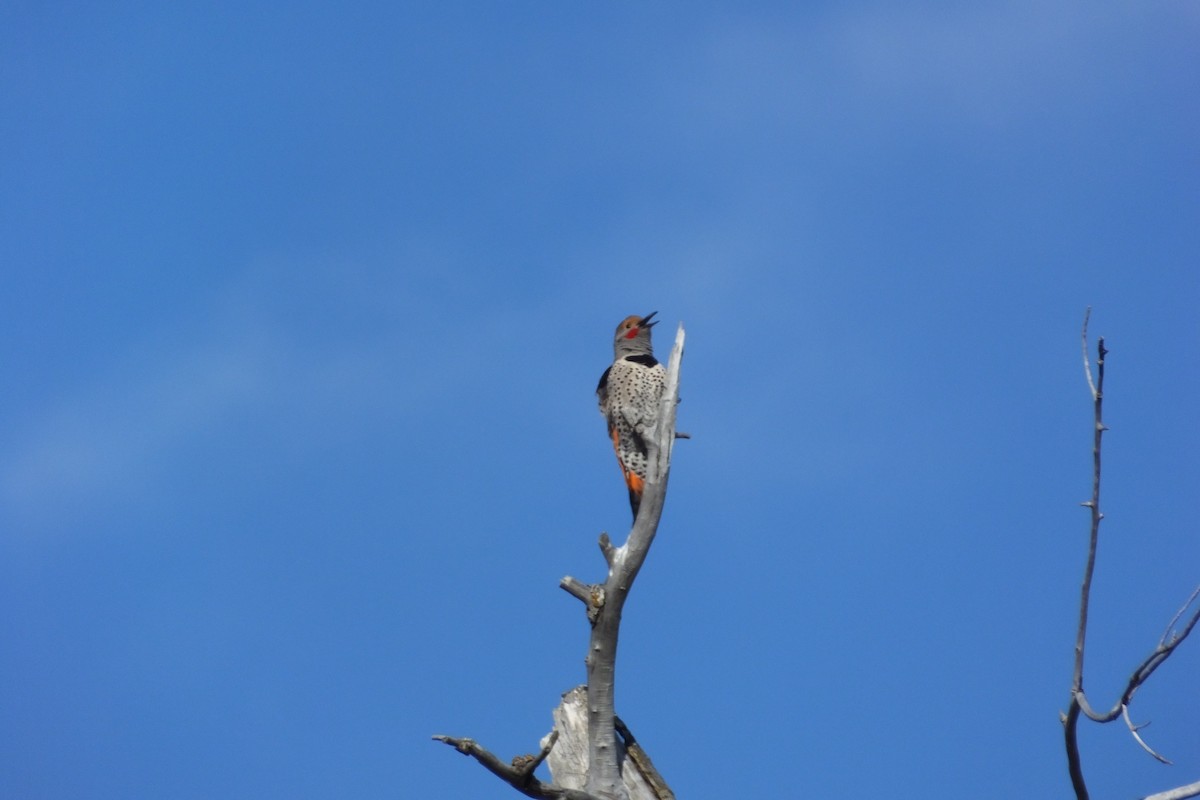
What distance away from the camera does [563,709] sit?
7445 mm

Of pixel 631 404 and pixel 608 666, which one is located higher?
pixel 631 404

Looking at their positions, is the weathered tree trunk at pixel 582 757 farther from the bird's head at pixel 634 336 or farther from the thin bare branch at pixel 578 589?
the bird's head at pixel 634 336

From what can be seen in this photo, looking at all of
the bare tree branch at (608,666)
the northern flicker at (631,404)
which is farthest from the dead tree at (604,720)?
the northern flicker at (631,404)

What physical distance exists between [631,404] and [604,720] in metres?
3.34

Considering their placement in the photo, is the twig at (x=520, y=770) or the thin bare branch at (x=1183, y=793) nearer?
the thin bare branch at (x=1183, y=793)

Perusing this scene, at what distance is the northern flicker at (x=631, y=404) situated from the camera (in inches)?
383

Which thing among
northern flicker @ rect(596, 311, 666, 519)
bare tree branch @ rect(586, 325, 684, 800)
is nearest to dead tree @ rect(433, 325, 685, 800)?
bare tree branch @ rect(586, 325, 684, 800)

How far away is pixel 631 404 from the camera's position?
387 inches

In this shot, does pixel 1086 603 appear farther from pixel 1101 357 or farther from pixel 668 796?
pixel 668 796

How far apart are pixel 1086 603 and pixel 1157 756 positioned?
2.11 ft

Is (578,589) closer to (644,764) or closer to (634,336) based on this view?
(644,764)

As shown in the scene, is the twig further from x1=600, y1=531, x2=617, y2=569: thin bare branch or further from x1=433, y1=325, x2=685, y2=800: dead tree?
x1=600, y1=531, x2=617, y2=569: thin bare branch

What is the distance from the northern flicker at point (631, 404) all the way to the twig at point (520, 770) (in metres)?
2.95

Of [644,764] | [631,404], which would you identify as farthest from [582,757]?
[631,404]
